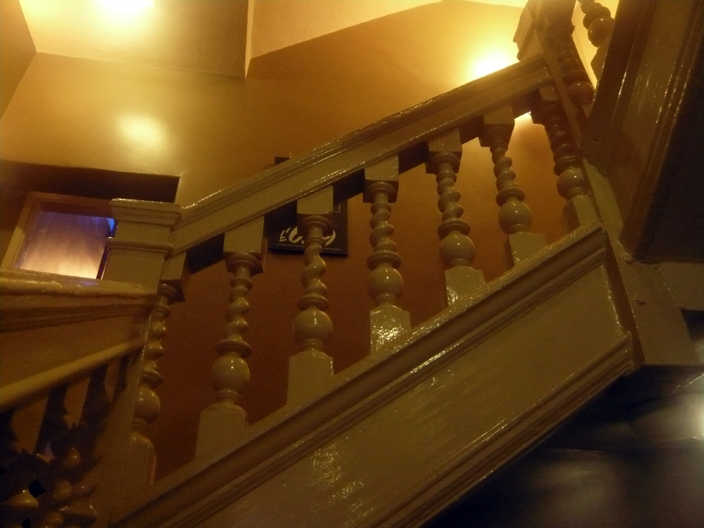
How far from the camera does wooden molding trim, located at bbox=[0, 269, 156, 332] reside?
60 cm

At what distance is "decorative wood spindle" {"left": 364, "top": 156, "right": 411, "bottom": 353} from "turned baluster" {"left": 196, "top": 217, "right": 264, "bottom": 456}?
0.77 ft

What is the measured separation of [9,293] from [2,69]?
2295 mm

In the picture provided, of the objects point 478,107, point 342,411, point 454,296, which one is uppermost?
point 478,107

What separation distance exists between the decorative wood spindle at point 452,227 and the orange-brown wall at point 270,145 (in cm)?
93

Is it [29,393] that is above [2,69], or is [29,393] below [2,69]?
below

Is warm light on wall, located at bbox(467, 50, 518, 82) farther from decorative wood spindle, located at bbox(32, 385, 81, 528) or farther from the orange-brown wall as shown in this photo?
decorative wood spindle, located at bbox(32, 385, 81, 528)

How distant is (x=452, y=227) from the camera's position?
1.25m

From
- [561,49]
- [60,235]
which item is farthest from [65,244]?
[561,49]

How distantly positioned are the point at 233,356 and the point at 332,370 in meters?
0.19

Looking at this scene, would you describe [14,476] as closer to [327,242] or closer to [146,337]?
[146,337]

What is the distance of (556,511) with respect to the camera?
4.02ft

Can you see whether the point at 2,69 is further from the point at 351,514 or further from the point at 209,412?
the point at 351,514

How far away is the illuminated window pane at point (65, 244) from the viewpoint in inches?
98.8

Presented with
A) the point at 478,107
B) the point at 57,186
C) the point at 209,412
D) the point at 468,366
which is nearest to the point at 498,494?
the point at 468,366
